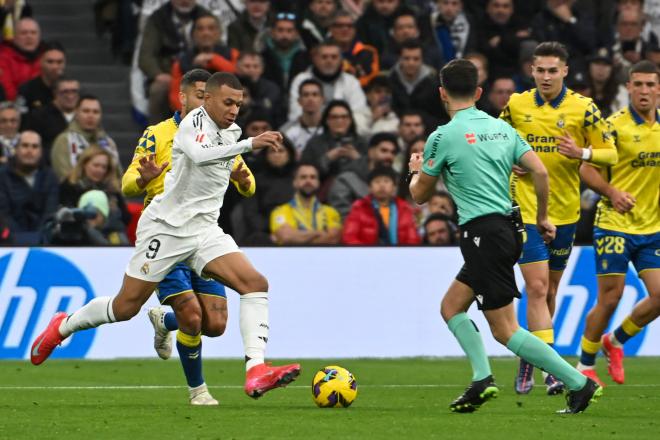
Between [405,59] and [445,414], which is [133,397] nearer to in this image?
[445,414]

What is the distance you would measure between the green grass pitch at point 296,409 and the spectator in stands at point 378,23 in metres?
6.92

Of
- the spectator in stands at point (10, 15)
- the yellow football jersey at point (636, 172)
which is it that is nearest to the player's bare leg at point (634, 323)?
the yellow football jersey at point (636, 172)

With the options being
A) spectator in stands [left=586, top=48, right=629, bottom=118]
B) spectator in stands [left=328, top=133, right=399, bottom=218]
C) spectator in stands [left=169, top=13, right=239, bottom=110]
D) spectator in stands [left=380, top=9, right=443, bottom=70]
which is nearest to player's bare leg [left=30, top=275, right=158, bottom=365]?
spectator in stands [left=328, top=133, right=399, bottom=218]

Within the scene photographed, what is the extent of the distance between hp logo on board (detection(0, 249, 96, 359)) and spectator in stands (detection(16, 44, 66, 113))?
3.90m

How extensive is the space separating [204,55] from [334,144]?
2.09 meters

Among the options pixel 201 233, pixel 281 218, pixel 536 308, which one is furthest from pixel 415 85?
pixel 201 233

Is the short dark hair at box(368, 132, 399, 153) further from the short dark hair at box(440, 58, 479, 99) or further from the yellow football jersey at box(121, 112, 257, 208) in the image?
the short dark hair at box(440, 58, 479, 99)

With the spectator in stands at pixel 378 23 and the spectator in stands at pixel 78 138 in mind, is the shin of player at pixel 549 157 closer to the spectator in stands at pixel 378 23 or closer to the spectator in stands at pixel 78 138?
the spectator in stands at pixel 78 138

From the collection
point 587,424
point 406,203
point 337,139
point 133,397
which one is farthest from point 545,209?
point 337,139

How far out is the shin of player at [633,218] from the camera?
11.9 m

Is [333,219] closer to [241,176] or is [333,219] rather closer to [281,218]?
[281,218]

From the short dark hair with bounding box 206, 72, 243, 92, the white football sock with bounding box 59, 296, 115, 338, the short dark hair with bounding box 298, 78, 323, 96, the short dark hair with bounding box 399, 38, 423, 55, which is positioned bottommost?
the white football sock with bounding box 59, 296, 115, 338

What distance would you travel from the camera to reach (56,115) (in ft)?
59.8

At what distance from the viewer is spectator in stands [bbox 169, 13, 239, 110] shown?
60.8 ft
